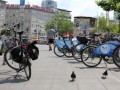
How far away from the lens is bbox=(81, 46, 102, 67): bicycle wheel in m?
12.8

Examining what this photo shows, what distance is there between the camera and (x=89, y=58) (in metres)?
13.1

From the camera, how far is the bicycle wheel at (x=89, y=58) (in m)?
12.8

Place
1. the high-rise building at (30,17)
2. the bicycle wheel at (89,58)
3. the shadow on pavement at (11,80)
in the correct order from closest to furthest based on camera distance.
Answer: the shadow on pavement at (11,80) → the bicycle wheel at (89,58) → the high-rise building at (30,17)

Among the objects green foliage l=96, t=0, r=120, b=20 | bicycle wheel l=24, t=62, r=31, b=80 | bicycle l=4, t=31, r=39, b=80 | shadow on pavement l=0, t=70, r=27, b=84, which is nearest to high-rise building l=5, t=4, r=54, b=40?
green foliage l=96, t=0, r=120, b=20

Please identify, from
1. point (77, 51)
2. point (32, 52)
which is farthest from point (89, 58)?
point (32, 52)

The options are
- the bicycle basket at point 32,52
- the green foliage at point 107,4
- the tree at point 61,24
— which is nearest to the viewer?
the bicycle basket at point 32,52

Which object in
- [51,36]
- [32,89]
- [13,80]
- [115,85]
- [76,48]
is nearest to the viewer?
[32,89]

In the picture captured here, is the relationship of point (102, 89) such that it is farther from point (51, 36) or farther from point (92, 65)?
point (51, 36)

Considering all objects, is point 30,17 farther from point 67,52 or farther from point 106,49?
point 106,49

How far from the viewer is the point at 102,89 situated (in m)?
8.13

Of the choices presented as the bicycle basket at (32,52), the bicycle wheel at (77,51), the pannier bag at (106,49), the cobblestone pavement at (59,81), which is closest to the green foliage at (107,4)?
the bicycle wheel at (77,51)

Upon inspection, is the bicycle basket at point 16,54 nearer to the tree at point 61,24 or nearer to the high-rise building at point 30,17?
the tree at point 61,24

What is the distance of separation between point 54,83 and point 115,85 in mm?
1348

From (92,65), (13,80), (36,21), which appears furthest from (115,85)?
(36,21)
